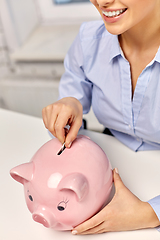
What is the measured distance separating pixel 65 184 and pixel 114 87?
35 centimetres

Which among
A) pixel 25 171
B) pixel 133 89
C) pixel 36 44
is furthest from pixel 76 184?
pixel 36 44

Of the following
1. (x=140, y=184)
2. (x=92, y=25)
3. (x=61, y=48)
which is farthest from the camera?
(x=61, y=48)

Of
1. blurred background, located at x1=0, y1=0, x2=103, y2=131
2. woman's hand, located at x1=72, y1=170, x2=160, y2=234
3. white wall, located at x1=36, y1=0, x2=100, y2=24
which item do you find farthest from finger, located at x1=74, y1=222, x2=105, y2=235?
white wall, located at x1=36, y1=0, x2=100, y2=24

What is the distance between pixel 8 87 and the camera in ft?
6.05

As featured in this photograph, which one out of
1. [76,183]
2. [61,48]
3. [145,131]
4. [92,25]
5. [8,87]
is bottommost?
[8,87]

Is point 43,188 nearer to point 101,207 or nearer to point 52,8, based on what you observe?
point 101,207

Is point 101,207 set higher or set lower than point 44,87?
higher

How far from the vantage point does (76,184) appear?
534mm

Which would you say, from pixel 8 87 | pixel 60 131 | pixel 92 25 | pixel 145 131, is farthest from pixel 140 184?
pixel 8 87

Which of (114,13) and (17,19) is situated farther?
(17,19)

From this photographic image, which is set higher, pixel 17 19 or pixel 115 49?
pixel 115 49

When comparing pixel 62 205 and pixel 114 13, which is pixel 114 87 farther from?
pixel 62 205

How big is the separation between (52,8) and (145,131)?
4.09 ft

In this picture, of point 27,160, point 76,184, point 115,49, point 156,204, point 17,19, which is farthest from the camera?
point 17,19
